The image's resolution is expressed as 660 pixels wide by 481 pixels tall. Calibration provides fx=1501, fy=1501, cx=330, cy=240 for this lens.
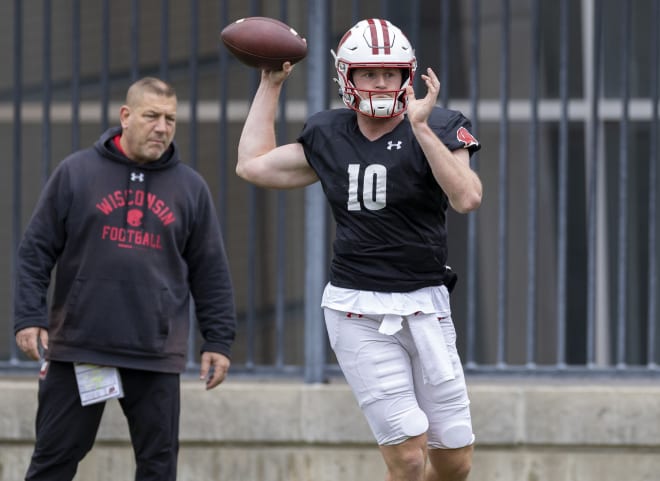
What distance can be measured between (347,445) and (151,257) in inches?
73.6

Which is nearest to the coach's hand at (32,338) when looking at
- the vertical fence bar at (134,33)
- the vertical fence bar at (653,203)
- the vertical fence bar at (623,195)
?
the vertical fence bar at (134,33)

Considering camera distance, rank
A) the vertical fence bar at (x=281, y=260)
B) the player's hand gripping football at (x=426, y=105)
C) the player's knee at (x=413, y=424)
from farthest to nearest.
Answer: the vertical fence bar at (x=281, y=260)
the player's knee at (x=413, y=424)
the player's hand gripping football at (x=426, y=105)

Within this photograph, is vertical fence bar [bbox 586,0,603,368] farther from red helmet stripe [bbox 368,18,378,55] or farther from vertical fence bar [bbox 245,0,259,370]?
red helmet stripe [bbox 368,18,378,55]

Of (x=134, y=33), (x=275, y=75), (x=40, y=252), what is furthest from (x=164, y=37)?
(x=275, y=75)

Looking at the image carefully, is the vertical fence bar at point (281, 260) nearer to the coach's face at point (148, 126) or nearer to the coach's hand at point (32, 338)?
the coach's face at point (148, 126)

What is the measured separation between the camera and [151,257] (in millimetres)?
5965

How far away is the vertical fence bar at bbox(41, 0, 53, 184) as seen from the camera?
7574 mm


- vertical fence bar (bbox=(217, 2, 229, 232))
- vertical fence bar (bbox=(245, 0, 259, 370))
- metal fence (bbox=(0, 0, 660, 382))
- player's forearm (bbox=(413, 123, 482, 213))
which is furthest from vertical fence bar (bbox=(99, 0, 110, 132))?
player's forearm (bbox=(413, 123, 482, 213))

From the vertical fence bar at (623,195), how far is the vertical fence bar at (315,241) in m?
1.47

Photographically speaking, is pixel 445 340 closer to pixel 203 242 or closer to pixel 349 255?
pixel 349 255

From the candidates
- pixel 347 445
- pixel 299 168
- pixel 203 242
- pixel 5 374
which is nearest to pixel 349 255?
pixel 299 168

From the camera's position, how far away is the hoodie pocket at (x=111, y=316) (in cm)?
590

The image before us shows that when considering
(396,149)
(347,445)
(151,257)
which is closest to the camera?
(396,149)

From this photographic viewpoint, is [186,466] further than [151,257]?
Yes
